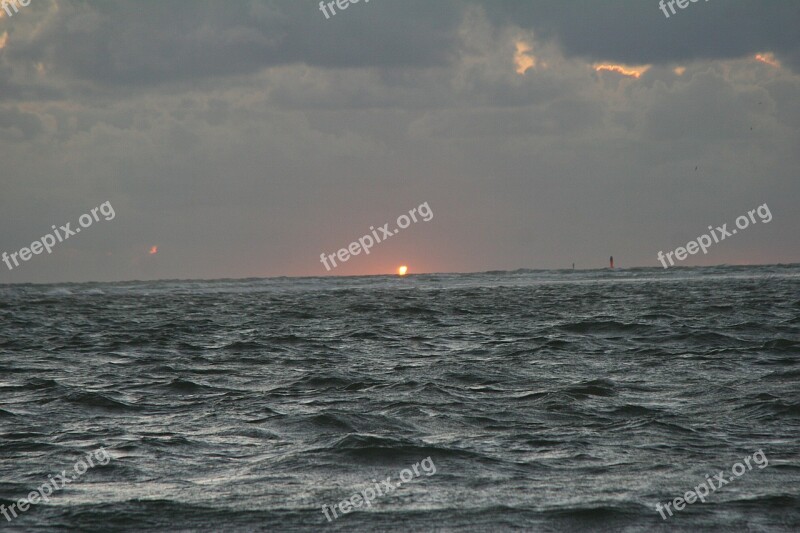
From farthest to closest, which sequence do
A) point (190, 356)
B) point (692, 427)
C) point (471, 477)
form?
point (190, 356) → point (692, 427) → point (471, 477)

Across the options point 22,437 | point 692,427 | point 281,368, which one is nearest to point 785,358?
point 692,427

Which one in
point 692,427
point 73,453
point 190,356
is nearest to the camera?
point 73,453

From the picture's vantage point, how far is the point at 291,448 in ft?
39.4

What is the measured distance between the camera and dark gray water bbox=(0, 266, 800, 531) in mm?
8969

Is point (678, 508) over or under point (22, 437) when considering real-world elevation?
under

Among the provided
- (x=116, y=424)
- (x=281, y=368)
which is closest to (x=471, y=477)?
(x=116, y=424)

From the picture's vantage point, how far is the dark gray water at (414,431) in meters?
8.97

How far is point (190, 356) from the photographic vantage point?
24469mm

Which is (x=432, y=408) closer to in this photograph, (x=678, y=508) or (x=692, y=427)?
(x=692, y=427)

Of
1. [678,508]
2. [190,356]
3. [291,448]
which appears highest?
[190,356]

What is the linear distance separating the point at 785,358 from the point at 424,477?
42.3ft

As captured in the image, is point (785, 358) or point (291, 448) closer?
point (291, 448)

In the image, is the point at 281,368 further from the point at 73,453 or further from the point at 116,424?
the point at 73,453

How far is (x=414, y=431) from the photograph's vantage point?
12945 mm
